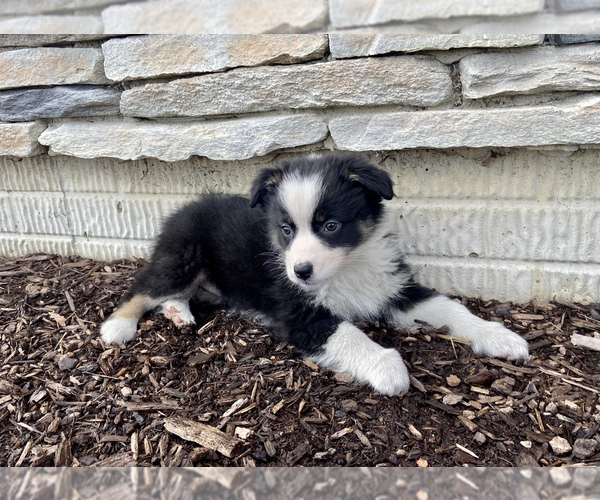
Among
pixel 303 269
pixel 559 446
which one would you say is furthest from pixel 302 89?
pixel 559 446

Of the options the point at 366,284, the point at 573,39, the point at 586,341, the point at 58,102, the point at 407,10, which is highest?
the point at 407,10

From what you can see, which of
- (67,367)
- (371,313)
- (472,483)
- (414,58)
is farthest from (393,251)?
(472,483)

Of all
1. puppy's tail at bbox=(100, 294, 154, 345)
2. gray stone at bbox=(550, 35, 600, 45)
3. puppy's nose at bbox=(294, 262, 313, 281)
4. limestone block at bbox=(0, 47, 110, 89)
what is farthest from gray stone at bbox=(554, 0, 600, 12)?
limestone block at bbox=(0, 47, 110, 89)

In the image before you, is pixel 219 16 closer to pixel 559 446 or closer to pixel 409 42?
pixel 559 446

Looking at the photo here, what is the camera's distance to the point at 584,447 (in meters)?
1.93

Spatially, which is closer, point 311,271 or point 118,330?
point 311,271

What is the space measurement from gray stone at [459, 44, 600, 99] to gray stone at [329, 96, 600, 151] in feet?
0.32

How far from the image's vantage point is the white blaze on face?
2.52m

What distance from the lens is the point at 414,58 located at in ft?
8.89

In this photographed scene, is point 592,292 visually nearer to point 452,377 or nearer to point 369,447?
point 452,377

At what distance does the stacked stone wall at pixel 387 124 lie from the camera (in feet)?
8.66

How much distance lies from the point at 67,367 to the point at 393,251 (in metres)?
1.91

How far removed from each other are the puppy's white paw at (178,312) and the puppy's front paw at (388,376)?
1233 millimetres

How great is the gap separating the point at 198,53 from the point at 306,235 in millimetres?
1254
